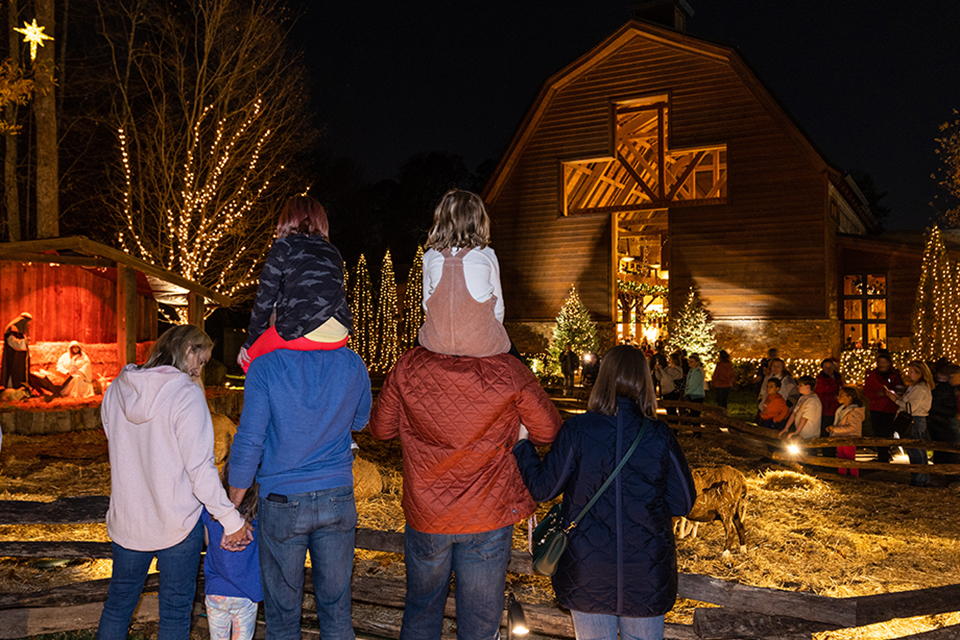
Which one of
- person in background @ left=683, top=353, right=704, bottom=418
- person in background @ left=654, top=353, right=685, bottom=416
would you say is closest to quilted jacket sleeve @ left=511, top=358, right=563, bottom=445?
person in background @ left=683, top=353, right=704, bottom=418

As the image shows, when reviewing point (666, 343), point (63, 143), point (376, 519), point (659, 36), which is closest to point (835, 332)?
point (666, 343)

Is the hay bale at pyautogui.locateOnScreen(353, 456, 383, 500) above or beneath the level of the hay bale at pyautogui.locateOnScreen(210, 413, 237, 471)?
beneath

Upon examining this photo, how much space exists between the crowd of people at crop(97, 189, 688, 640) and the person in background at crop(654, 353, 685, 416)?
1365cm

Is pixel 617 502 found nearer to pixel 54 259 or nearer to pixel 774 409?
pixel 774 409

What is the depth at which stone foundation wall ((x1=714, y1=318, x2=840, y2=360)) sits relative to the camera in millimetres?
22922

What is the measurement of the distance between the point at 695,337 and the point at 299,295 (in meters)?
22.1

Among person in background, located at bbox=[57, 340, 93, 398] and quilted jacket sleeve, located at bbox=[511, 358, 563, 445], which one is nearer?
quilted jacket sleeve, located at bbox=[511, 358, 563, 445]

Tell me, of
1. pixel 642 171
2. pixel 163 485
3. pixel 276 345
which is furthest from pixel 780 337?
pixel 163 485

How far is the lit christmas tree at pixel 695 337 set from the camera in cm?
2366

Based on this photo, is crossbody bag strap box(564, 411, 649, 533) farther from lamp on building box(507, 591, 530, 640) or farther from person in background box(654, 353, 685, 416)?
person in background box(654, 353, 685, 416)

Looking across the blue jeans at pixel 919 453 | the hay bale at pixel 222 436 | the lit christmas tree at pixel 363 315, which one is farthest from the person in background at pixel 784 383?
the lit christmas tree at pixel 363 315

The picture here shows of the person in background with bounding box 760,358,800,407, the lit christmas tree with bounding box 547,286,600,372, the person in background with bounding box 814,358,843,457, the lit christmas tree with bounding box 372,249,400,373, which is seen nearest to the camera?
the person in background with bounding box 814,358,843,457

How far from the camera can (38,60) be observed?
14.6 metres

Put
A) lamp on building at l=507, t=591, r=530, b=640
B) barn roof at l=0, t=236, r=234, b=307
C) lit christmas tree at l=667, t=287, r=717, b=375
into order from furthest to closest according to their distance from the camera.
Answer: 1. lit christmas tree at l=667, t=287, r=717, b=375
2. barn roof at l=0, t=236, r=234, b=307
3. lamp on building at l=507, t=591, r=530, b=640
